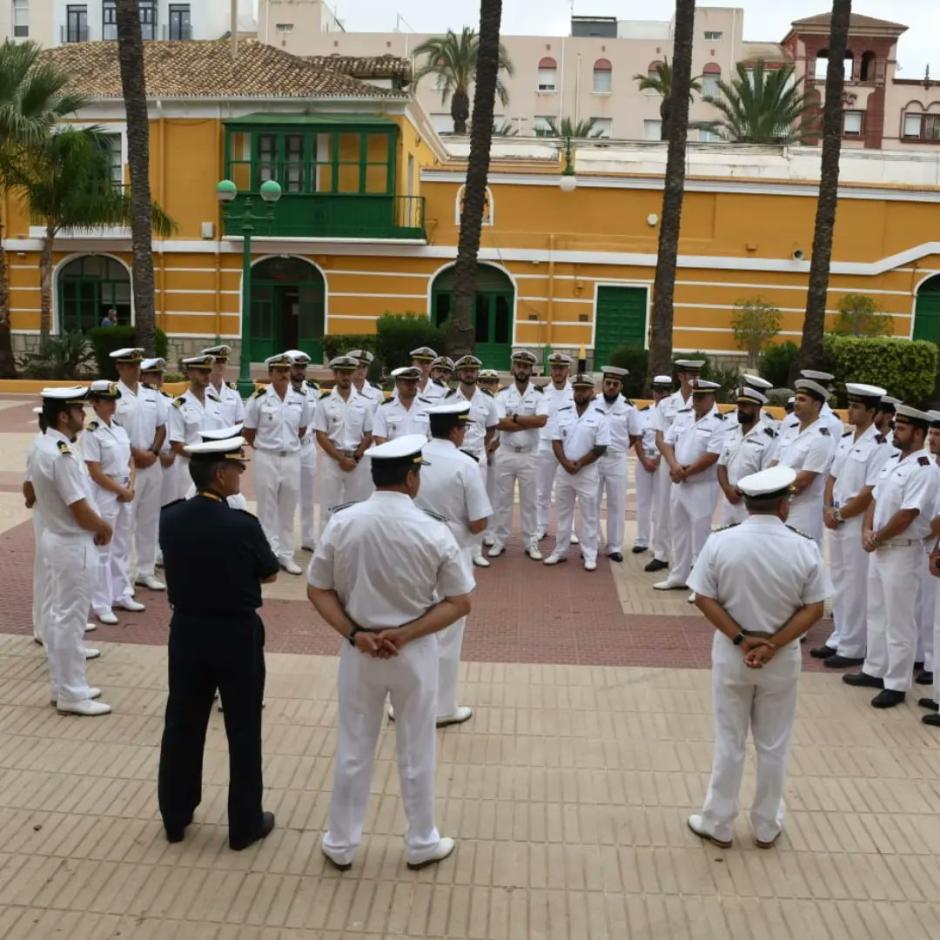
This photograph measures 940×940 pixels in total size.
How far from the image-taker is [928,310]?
3119 centimetres

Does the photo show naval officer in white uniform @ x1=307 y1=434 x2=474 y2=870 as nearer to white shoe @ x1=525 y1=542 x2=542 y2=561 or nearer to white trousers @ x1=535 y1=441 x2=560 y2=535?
white shoe @ x1=525 y1=542 x2=542 y2=561

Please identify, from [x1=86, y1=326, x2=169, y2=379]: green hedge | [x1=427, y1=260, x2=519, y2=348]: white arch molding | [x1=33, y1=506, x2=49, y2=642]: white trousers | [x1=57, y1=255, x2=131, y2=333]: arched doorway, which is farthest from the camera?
[x1=57, y1=255, x2=131, y2=333]: arched doorway

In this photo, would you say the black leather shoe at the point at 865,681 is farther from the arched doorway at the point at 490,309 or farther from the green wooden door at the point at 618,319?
the arched doorway at the point at 490,309

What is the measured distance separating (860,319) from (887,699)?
24262 millimetres

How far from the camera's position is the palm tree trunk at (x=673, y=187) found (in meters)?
22.4

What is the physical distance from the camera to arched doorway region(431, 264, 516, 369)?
31.4 m

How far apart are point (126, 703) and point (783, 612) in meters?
4.18

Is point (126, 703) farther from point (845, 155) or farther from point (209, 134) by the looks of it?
point (845, 155)

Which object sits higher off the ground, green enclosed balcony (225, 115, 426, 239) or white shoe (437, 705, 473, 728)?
green enclosed balcony (225, 115, 426, 239)

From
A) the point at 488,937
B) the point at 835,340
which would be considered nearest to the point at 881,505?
the point at 488,937

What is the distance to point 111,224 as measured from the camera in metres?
26.9

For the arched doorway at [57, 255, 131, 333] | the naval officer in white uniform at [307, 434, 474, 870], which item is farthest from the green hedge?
the naval officer in white uniform at [307, 434, 474, 870]

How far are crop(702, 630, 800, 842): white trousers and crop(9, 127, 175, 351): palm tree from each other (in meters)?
23.1

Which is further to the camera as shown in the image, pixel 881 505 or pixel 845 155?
pixel 845 155
